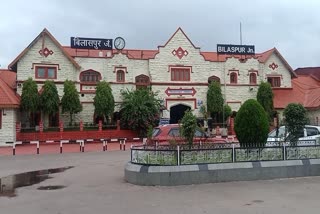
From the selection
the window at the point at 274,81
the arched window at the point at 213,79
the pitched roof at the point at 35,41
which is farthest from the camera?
the window at the point at 274,81

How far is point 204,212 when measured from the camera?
7535 millimetres

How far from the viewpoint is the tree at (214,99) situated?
122 feet

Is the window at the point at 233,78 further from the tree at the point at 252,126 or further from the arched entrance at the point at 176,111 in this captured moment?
the tree at the point at 252,126

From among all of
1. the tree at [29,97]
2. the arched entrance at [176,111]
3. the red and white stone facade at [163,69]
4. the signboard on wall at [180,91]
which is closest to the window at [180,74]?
the red and white stone facade at [163,69]

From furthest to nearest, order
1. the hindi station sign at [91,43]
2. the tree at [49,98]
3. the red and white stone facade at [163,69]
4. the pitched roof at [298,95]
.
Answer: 1. the pitched roof at [298,95]
2. the hindi station sign at [91,43]
3. the red and white stone facade at [163,69]
4. the tree at [49,98]

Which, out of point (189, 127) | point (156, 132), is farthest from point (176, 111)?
point (189, 127)

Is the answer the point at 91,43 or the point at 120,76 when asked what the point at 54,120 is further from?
the point at 91,43

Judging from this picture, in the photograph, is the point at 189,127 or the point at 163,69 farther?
the point at 163,69

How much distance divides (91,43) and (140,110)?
8.17 metres

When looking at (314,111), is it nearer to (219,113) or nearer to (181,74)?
(219,113)

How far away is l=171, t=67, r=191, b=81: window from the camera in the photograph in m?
37.8

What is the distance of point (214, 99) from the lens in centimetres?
3725

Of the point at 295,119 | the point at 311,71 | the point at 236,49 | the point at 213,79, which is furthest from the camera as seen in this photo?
the point at 311,71

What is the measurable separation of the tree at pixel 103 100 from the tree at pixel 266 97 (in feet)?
47.2
